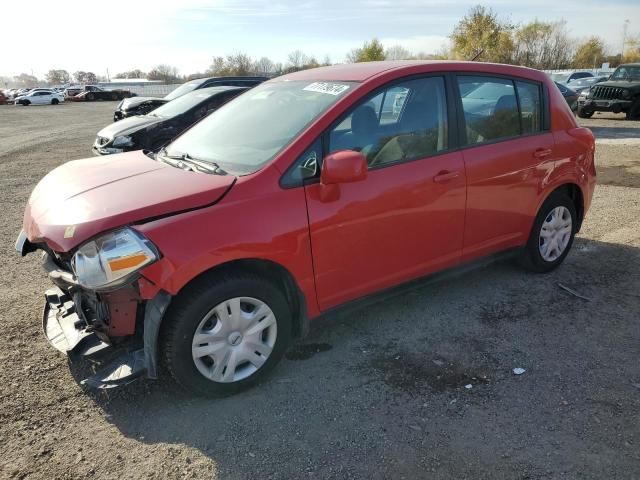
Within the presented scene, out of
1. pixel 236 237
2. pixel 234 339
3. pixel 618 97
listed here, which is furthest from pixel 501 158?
pixel 618 97

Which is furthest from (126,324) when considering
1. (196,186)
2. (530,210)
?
(530,210)

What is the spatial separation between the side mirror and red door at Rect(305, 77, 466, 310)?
0.11 meters

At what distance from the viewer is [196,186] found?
2801 millimetres

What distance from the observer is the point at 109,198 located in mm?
A: 2787

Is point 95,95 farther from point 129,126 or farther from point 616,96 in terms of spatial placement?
point 129,126

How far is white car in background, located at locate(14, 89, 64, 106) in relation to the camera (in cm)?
4475

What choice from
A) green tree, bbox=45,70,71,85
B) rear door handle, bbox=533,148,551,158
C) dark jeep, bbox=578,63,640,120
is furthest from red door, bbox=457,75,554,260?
green tree, bbox=45,70,71,85

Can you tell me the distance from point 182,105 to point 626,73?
694 inches

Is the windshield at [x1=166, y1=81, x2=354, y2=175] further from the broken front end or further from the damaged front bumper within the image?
the damaged front bumper

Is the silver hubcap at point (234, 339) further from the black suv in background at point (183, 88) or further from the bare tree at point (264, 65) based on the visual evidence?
the bare tree at point (264, 65)

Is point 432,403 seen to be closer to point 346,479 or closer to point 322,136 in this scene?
A: point 346,479

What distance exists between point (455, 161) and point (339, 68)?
3.73 feet

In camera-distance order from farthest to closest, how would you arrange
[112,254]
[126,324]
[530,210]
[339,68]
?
[530,210] → [339,68] → [126,324] → [112,254]

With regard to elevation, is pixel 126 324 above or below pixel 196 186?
below
